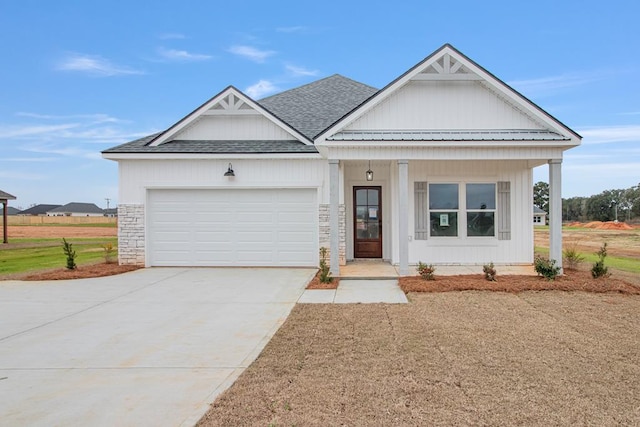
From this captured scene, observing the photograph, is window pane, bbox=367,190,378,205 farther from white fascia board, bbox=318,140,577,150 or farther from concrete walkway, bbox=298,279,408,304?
concrete walkway, bbox=298,279,408,304

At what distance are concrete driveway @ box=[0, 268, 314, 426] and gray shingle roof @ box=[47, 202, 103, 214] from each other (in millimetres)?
99424

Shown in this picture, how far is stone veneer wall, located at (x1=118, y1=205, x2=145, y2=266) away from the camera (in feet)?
40.0

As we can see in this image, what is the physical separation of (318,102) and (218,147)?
223 inches

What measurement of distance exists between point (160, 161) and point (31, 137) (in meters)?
25.3

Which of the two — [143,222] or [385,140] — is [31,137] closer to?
[143,222]

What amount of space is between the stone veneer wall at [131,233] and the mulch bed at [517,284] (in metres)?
7.85

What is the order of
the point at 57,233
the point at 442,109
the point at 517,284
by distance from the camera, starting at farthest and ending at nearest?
the point at 57,233 < the point at 442,109 < the point at 517,284

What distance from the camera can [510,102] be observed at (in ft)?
34.4

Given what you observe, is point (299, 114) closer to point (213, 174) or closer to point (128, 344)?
point (213, 174)

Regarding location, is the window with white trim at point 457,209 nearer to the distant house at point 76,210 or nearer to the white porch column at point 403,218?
the white porch column at point 403,218

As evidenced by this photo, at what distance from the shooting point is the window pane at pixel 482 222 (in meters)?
12.0

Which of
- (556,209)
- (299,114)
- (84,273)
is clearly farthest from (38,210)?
(556,209)

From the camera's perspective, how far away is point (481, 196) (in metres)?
12.0

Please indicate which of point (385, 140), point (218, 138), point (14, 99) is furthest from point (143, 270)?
point (14, 99)
